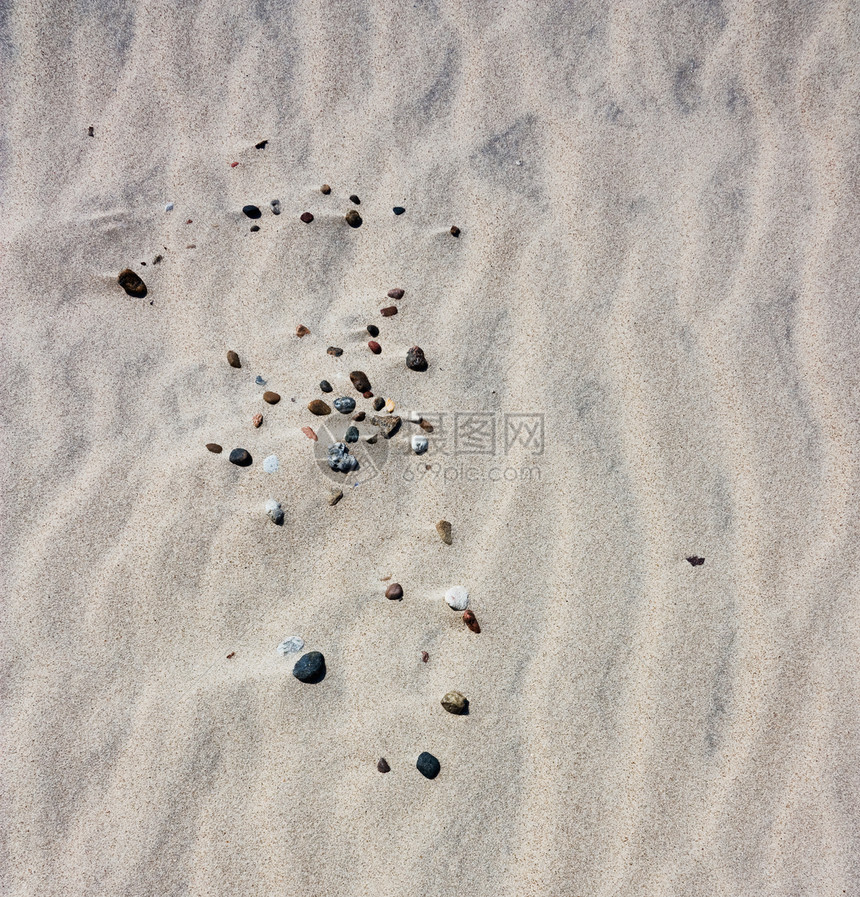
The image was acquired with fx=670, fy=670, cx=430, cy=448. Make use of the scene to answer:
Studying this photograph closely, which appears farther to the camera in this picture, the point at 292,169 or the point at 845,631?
the point at 292,169

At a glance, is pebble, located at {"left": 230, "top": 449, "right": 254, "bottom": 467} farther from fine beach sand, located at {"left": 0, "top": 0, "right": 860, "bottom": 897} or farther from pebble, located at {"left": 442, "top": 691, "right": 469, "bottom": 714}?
pebble, located at {"left": 442, "top": 691, "right": 469, "bottom": 714}

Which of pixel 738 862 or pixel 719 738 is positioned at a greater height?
pixel 719 738

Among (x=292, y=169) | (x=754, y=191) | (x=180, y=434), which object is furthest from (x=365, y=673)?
(x=754, y=191)

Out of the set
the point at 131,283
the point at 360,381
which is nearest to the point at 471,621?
the point at 360,381

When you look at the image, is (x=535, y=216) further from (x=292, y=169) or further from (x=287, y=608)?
(x=287, y=608)

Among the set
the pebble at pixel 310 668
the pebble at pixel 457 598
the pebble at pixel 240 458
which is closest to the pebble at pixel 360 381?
the pebble at pixel 240 458

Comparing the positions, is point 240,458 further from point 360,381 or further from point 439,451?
point 439,451

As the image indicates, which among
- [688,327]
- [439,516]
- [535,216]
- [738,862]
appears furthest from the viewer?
[535,216]
